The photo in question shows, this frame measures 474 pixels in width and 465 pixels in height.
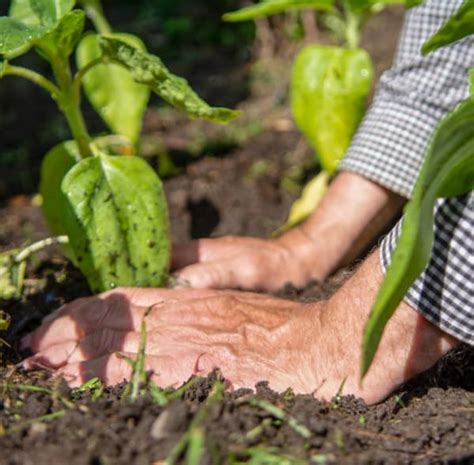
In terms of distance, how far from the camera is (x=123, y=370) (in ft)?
5.16

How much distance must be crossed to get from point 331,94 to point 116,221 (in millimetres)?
825

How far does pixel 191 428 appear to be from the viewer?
1135mm

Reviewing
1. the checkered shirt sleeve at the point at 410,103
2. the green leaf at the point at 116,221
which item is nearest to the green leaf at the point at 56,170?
the green leaf at the point at 116,221

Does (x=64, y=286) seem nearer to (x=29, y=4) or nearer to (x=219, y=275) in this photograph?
(x=219, y=275)

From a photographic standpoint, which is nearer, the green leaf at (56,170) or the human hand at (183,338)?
the human hand at (183,338)

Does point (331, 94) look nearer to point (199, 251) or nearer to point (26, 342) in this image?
point (199, 251)

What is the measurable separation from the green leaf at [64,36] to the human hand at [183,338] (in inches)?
19.5

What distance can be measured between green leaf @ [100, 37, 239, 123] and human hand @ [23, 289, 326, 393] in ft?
1.21

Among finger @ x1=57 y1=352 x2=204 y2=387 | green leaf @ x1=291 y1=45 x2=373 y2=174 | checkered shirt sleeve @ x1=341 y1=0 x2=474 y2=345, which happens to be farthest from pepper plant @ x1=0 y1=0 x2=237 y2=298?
green leaf @ x1=291 y1=45 x2=373 y2=174

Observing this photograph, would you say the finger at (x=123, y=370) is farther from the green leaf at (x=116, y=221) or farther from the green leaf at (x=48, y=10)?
the green leaf at (x=48, y=10)

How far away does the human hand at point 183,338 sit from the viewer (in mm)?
1573

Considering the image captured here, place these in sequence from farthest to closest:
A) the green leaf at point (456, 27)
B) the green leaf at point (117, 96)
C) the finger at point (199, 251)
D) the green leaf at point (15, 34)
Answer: the green leaf at point (117, 96) < the finger at point (199, 251) < the green leaf at point (15, 34) < the green leaf at point (456, 27)

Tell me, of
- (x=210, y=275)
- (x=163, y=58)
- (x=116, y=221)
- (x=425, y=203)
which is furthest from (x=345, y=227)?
(x=163, y=58)

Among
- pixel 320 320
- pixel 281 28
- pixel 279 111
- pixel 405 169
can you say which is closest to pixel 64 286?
pixel 320 320
